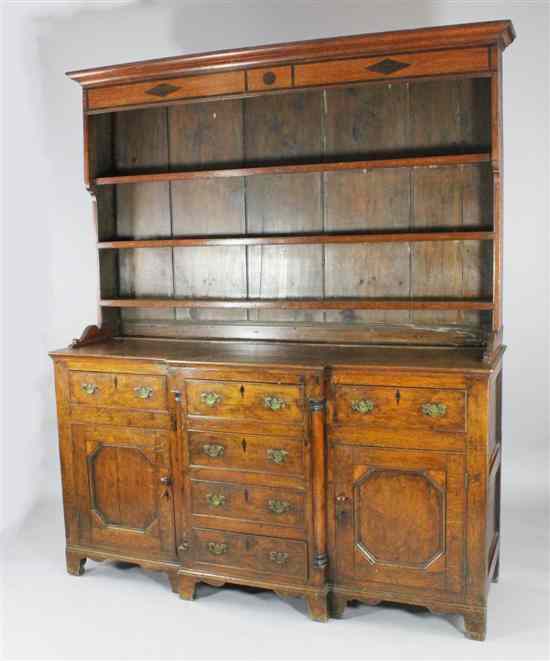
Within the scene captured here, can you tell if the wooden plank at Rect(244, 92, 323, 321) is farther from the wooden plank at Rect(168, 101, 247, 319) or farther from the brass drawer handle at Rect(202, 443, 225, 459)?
the brass drawer handle at Rect(202, 443, 225, 459)

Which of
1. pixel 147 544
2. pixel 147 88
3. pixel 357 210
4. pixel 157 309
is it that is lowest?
pixel 147 544

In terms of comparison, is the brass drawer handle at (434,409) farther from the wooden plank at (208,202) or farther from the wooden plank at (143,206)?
the wooden plank at (143,206)

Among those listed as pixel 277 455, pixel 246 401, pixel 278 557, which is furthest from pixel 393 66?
pixel 278 557

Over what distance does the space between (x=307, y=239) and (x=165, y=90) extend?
0.93 m

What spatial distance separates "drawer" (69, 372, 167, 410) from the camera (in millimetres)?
3439

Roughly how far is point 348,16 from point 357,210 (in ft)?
3.70

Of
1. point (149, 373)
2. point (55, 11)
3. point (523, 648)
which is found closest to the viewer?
point (523, 648)

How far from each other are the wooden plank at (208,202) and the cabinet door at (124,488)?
30.6 inches

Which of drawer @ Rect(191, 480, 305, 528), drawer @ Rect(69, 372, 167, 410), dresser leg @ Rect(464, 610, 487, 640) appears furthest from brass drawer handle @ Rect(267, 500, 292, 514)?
dresser leg @ Rect(464, 610, 487, 640)

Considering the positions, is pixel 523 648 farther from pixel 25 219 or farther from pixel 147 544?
pixel 25 219

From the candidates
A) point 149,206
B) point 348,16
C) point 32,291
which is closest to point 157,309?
point 149,206

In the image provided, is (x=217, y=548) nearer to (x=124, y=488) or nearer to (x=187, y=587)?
(x=187, y=587)

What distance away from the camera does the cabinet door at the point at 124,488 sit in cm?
349

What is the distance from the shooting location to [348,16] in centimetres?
411
